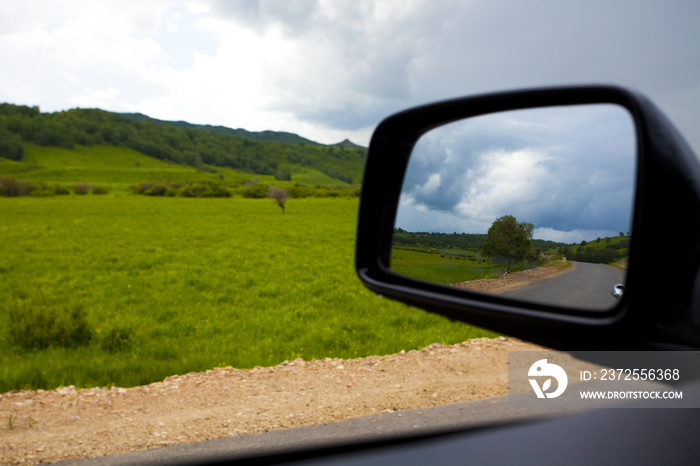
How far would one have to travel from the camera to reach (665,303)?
1.16 meters

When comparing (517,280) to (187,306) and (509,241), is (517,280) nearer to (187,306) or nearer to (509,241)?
(509,241)

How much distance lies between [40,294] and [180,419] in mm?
11764

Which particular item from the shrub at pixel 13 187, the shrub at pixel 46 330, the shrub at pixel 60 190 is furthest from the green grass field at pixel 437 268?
the shrub at pixel 60 190

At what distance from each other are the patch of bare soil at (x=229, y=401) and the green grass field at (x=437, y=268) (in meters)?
2.64

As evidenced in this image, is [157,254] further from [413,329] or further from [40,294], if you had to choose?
[413,329]

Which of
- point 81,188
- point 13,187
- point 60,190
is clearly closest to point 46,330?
point 13,187

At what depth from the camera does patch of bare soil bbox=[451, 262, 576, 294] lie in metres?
1.56

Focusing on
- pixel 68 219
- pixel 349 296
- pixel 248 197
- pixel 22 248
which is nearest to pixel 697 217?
pixel 349 296

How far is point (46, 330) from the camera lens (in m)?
7.91

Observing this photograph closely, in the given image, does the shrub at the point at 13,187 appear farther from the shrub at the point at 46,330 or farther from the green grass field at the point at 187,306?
the shrub at the point at 46,330

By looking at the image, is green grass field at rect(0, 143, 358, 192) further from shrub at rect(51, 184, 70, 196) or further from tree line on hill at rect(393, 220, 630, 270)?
tree line on hill at rect(393, 220, 630, 270)

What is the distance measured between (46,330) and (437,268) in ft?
27.0
